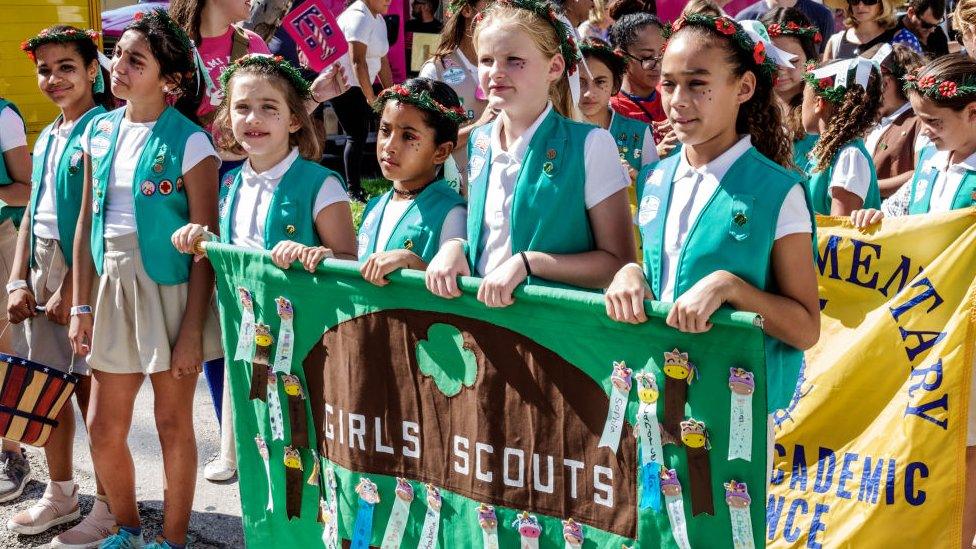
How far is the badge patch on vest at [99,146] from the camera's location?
413cm

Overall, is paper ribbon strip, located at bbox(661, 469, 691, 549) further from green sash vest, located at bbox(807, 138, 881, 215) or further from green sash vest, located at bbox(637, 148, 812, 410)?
green sash vest, located at bbox(807, 138, 881, 215)

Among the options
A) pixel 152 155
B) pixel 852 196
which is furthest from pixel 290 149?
pixel 852 196

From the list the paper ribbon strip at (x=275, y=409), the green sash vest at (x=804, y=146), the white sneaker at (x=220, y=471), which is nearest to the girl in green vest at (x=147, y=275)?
the paper ribbon strip at (x=275, y=409)

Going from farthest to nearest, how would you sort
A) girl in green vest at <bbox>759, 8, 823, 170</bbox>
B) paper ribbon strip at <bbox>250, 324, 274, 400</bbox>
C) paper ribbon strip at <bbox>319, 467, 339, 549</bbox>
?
girl in green vest at <bbox>759, 8, 823, 170</bbox> → paper ribbon strip at <bbox>250, 324, 274, 400</bbox> → paper ribbon strip at <bbox>319, 467, 339, 549</bbox>

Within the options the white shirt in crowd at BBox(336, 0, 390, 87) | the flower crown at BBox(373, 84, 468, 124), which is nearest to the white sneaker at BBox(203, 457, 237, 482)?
the flower crown at BBox(373, 84, 468, 124)

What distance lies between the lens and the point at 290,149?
3.90 m

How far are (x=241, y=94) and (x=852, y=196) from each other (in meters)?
2.58

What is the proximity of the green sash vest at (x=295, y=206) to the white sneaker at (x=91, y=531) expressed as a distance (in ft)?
5.20

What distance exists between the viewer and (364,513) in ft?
10.8

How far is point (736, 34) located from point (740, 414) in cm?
104

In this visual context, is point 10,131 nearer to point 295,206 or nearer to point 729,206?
point 295,206

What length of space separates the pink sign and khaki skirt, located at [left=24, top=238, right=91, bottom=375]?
3.12 metres

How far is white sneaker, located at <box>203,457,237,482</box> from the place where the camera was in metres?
5.02

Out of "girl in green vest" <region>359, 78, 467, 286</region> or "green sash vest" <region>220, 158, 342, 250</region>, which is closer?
"girl in green vest" <region>359, 78, 467, 286</region>
